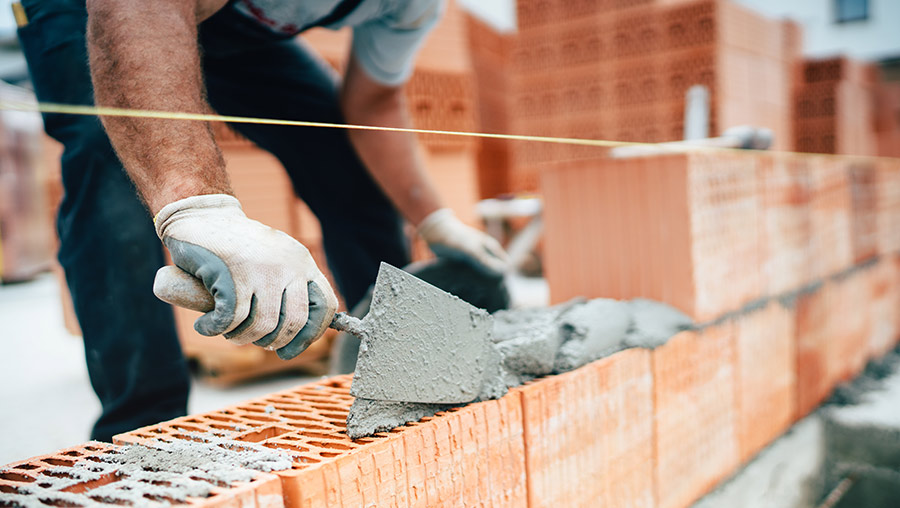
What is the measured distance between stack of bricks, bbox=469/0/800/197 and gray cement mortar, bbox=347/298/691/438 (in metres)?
2.99

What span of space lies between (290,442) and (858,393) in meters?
2.44

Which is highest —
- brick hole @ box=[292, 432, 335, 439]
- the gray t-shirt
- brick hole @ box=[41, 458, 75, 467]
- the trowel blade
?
the gray t-shirt

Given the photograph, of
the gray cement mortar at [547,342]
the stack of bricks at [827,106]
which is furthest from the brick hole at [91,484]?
the stack of bricks at [827,106]

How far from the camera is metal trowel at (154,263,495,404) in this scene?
0.94 m

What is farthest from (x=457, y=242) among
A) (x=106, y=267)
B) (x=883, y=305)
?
(x=883, y=305)

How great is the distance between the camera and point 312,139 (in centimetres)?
169

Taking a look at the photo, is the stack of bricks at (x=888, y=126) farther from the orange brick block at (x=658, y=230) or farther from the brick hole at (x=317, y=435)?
the brick hole at (x=317, y=435)

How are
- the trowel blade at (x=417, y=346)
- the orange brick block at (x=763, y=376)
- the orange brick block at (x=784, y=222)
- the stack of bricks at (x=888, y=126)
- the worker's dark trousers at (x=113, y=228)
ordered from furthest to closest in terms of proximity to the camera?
the stack of bricks at (x=888, y=126) → the orange brick block at (x=784, y=222) → the orange brick block at (x=763, y=376) → the worker's dark trousers at (x=113, y=228) → the trowel blade at (x=417, y=346)

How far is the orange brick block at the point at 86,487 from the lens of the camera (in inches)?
30.8

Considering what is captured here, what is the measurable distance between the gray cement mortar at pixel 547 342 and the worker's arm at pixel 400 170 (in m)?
0.26


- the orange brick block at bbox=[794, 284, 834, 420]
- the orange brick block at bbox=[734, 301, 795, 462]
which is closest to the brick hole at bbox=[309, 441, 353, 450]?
the orange brick block at bbox=[734, 301, 795, 462]

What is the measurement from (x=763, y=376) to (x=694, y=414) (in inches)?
19.8

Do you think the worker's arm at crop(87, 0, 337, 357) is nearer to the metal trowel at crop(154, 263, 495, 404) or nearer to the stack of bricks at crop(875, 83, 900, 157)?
the metal trowel at crop(154, 263, 495, 404)

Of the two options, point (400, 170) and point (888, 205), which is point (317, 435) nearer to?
point (400, 170)
